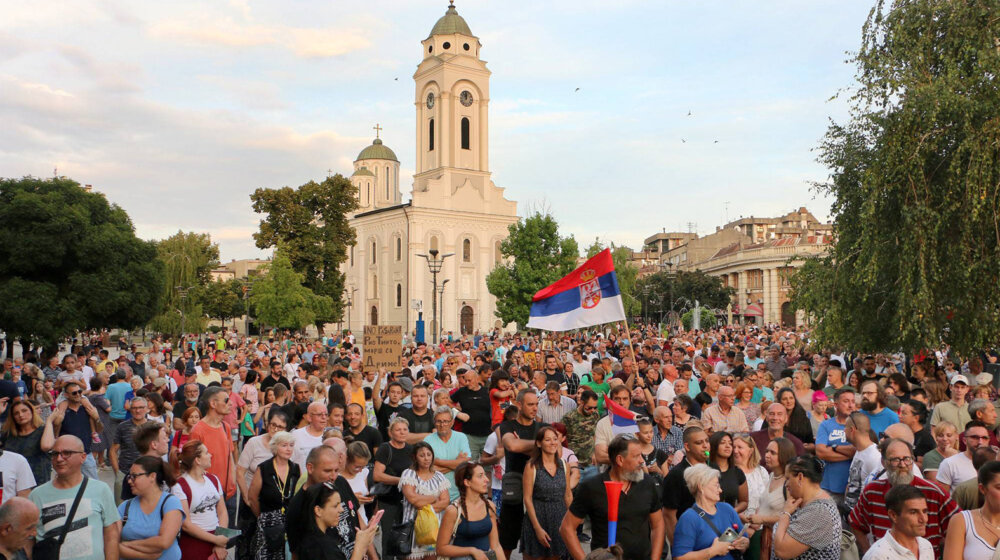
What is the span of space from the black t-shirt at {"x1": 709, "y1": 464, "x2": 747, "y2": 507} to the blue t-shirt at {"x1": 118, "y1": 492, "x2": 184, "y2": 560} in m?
3.74

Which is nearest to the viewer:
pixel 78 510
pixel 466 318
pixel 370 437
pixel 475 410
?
pixel 78 510

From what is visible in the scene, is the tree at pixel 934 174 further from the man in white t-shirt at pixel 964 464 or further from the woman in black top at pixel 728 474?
the woman in black top at pixel 728 474

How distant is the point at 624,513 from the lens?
524 cm

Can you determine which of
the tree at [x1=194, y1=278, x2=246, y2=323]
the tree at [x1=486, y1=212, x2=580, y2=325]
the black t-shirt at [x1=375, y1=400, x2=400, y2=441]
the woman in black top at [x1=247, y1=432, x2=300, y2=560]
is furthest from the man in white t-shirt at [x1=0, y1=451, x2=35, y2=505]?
the tree at [x1=194, y1=278, x2=246, y2=323]

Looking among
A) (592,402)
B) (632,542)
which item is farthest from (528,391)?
(632,542)

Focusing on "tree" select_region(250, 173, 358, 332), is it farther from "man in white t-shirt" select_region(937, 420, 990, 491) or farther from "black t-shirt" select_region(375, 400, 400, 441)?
"man in white t-shirt" select_region(937, 420, 990, 491)

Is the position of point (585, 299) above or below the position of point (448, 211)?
below

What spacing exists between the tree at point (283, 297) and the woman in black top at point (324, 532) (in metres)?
44.1

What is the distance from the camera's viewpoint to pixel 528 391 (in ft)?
24.0

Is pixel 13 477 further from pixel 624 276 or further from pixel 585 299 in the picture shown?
pixel 624 276

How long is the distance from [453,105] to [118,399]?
61.5 meters

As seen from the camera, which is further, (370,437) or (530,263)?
(530,263)

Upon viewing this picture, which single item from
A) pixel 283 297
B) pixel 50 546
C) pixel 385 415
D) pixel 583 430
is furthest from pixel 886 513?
pixel 283 297

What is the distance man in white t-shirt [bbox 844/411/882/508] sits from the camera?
6.19 m
